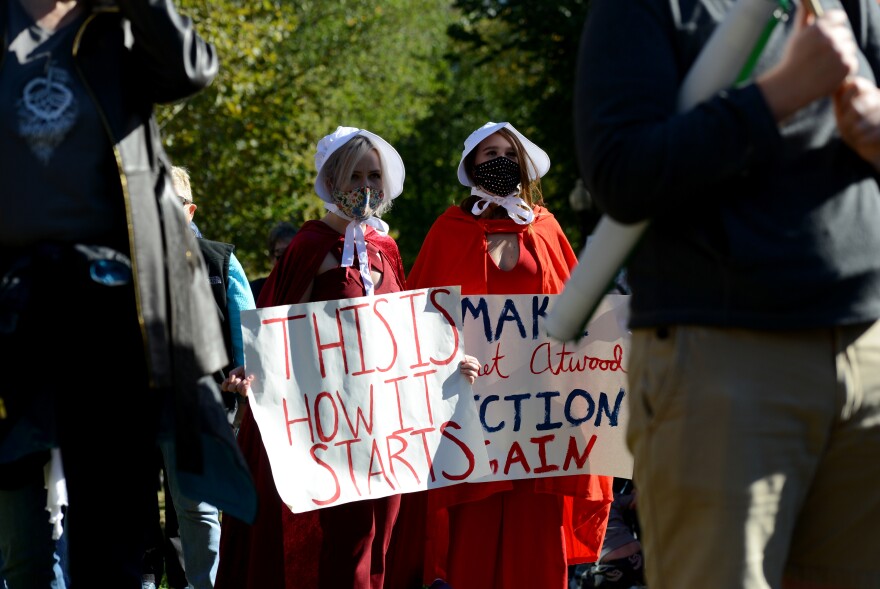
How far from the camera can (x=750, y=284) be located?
2.26 meters

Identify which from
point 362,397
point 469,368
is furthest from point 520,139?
point 362,397

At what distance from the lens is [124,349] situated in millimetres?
2959

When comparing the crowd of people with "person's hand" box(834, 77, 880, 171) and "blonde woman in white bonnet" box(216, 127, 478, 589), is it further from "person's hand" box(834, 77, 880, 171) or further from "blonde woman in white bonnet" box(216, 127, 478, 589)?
"blonde woman in white bonnet" box(216, 127, 478, 589)

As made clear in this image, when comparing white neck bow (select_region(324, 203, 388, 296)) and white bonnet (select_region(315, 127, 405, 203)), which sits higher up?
white bonnet (select_region(315, 127, 405, 203))

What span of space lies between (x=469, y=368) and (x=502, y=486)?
2.01 feet

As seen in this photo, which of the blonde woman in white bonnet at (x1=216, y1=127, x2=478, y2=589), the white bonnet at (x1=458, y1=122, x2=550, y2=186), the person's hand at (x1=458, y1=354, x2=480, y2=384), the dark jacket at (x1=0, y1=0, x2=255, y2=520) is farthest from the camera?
the white bonnet at (x1=458, y1=122, x2=550, y2=186)

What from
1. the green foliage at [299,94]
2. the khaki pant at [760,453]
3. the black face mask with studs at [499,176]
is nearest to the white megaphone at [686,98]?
the khaki pant at [760,453]

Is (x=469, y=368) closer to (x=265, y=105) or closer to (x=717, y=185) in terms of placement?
(x=717, y=185)

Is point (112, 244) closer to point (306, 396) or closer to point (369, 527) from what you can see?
point (306, 396)

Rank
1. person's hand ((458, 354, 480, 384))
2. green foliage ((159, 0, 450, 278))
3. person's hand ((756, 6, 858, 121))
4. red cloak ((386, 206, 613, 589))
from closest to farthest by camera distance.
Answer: person's hand ((756, 6, 858, 121)), person's hand ((458, 354, 480, 384)), red cloak ((386, 206, 613, 589)), green foliage ((159, 0, 450, 278))

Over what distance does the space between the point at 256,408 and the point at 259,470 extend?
2.67ft

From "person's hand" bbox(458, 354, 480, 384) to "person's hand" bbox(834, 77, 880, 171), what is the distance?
12.0 ft

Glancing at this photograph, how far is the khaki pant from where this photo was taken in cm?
226

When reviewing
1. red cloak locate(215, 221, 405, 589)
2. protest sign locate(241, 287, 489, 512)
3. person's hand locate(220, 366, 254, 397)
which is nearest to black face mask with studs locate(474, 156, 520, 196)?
red cloak locate(215, 221, 405, 589)
